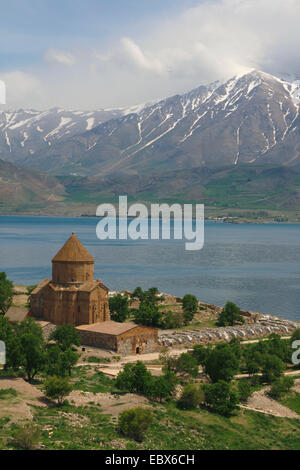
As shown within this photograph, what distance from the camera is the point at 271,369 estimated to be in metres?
50.2

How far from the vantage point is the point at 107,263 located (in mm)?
148750

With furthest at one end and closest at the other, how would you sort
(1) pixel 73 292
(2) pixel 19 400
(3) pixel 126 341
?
(1) pixel 73 292 → (3) pixel 126 341 → (2) pixel 19 400

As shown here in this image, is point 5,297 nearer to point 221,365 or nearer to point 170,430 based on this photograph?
point 221,365

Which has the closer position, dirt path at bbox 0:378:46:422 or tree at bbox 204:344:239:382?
dirt path at bbox 0:378:46:422

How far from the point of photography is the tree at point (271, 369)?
5022 cm

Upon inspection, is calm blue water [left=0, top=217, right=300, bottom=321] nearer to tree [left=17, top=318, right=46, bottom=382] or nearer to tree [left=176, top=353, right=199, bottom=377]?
tree [left=176, top=353, right=199, bottom=377]

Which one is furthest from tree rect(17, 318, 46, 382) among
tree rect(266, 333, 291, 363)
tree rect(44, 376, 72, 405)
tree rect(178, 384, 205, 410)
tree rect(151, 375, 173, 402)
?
tree rect(266, 333, 291, 363)

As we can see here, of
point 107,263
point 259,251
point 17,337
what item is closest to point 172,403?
point 17,337

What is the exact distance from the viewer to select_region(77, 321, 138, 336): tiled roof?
181 feet

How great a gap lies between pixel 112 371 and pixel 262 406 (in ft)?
40.9

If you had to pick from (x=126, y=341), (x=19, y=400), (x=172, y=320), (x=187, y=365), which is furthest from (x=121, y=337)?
(x=19, y=400)

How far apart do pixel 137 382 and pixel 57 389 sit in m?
6.99

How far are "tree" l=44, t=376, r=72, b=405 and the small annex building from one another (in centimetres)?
1605

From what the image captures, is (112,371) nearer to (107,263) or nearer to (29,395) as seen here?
(29,395)
